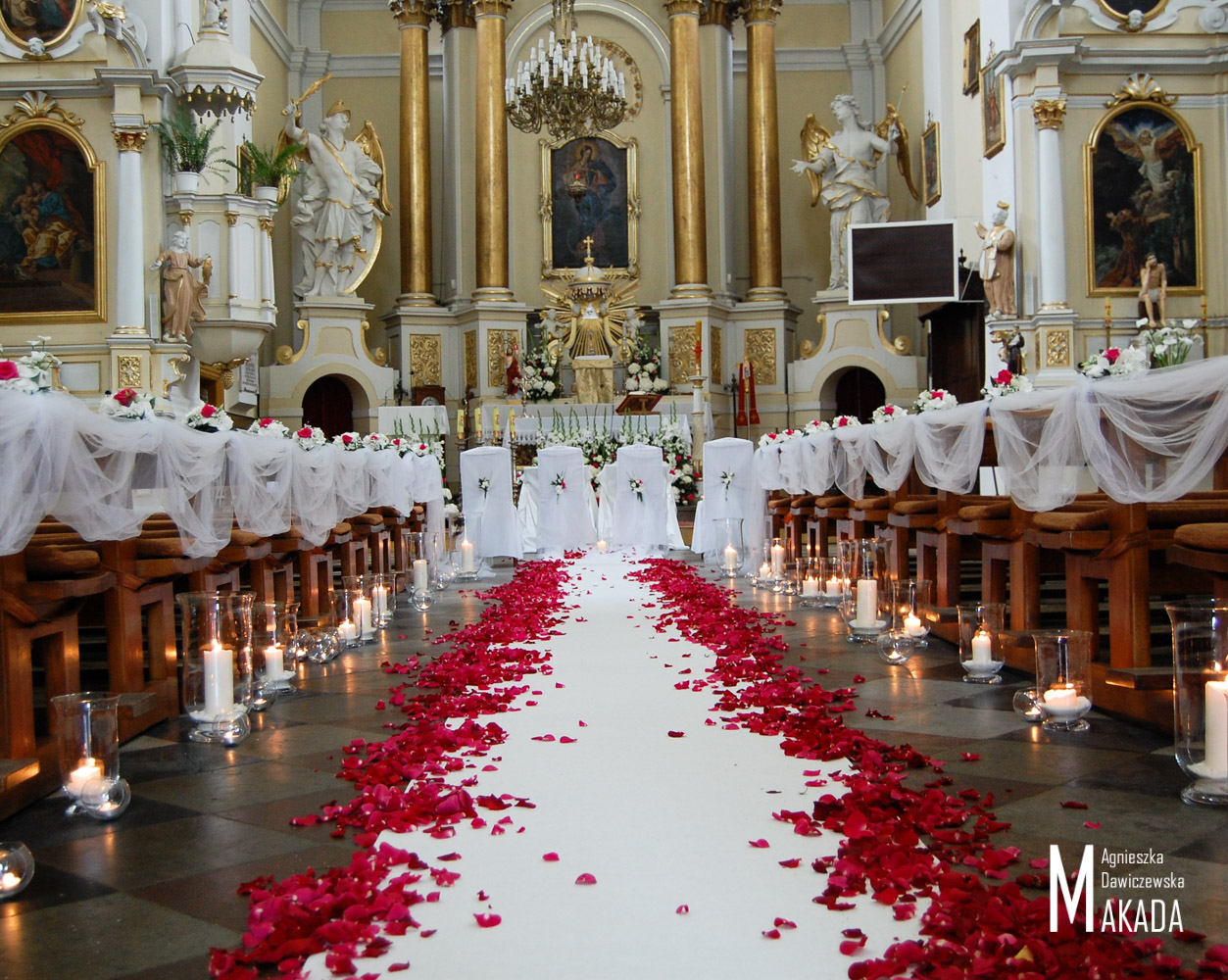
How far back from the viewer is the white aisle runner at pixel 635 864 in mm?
2357

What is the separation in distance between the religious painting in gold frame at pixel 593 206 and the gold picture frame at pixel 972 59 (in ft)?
20.6

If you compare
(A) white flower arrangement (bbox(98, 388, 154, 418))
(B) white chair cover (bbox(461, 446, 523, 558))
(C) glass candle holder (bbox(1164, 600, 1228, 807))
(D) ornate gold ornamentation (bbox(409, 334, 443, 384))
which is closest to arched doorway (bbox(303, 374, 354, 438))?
(D) ornate gold ornamentation (bbox(409, 334, 443, 384))

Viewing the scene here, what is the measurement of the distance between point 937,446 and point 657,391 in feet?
38.8

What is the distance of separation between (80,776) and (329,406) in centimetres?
1566

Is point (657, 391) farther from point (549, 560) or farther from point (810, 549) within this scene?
point (810, 549)

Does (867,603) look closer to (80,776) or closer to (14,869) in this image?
(80,776)

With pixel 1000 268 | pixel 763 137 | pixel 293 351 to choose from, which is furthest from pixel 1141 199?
pixel 293 351

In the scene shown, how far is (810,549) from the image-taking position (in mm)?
9375

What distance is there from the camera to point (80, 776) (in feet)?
10.9

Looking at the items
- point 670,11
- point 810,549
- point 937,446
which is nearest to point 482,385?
point 670,11

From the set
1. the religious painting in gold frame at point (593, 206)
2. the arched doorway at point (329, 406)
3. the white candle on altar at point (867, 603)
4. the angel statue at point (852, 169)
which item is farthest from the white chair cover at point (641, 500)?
the religious painting in gold frame at point (593, 206)

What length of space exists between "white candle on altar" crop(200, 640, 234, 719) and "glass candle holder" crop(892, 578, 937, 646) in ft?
9.86

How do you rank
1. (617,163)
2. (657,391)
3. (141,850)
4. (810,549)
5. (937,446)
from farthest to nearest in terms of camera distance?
(617,163) → (657,391) → (810,549) → (937,446) → (141,850)

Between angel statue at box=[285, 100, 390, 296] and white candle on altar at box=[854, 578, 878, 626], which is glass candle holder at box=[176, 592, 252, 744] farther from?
angel statue at box=[285, 100, 390, 296]
